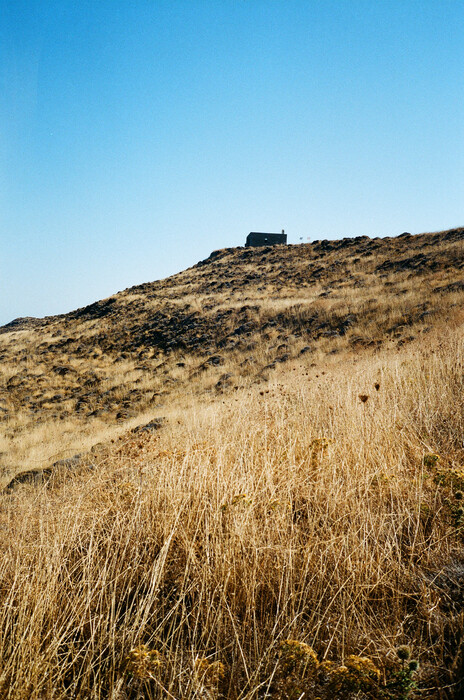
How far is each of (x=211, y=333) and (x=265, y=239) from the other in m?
23.9

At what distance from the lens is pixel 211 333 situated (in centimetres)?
2053

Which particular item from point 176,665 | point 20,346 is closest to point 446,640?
point 176,665

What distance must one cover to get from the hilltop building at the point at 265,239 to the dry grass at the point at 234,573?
39.2 metres

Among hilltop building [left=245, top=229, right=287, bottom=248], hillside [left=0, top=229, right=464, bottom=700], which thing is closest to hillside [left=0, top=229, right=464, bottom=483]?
hillside [left=0, top=229, right=464, bottom=700]

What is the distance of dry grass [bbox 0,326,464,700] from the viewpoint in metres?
1.58

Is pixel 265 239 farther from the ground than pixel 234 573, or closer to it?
farther from the ground

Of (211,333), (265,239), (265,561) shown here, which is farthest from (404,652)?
(265,239)

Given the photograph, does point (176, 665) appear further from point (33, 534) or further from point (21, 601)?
point (33, 534)

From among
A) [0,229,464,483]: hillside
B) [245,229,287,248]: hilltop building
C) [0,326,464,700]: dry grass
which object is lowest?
[0,326,464,700]: dry grass

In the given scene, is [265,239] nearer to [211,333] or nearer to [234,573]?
[211,333]

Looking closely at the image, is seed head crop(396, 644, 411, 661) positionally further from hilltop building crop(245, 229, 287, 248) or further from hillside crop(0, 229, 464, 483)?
hilltop building crop(245, 229, 287, 248)

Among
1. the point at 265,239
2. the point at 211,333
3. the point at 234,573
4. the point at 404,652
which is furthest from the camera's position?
the point at 265,239

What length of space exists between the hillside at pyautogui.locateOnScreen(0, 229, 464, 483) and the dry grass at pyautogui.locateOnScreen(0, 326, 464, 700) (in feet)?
24.9

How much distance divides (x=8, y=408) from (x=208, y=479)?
16904 millimetres
